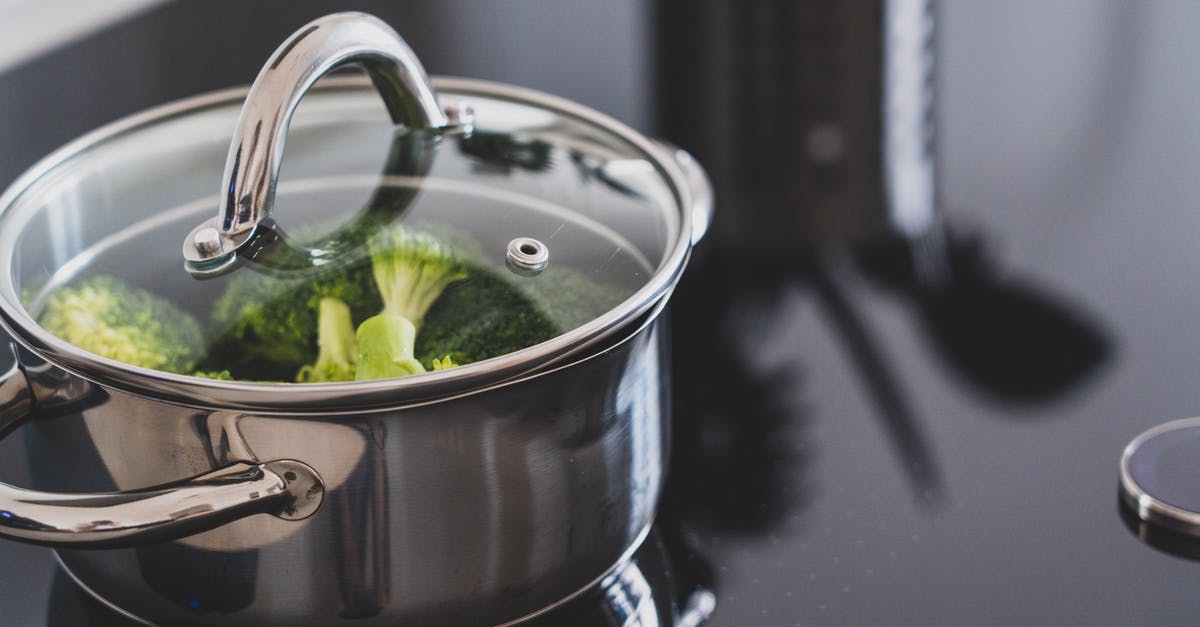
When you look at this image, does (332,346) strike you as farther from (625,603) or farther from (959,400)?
(959,400)

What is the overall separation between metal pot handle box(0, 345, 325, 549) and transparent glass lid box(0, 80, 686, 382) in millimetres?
66

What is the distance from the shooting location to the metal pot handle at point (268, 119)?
1.84 ft

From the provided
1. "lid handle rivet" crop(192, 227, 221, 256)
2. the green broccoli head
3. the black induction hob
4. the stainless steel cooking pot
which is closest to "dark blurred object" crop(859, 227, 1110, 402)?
the black induction hob

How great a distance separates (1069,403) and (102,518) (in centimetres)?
58

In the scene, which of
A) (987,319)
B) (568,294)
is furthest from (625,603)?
(987,319)

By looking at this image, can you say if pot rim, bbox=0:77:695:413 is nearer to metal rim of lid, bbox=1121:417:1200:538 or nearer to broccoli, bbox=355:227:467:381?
broccoli, bbox=355:227:467:381

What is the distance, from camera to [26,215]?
0.63 meters

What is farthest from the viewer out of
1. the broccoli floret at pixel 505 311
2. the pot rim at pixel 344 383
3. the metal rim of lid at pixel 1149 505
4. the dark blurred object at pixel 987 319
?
the dark blurred object at pixel 987 319

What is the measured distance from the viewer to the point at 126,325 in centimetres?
60

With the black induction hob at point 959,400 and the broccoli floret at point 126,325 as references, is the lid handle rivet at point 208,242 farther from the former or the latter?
the black induction hob at point 959,400

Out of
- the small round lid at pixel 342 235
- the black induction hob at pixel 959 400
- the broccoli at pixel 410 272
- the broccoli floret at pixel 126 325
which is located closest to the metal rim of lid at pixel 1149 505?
the black induction hob at pixel 959 400

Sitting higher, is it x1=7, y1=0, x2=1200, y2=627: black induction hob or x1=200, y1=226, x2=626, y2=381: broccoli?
x1=200, y1=226, x2=626, y2=381: broccoli

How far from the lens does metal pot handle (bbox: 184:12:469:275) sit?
0.56 m

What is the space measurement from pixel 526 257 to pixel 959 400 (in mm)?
346
